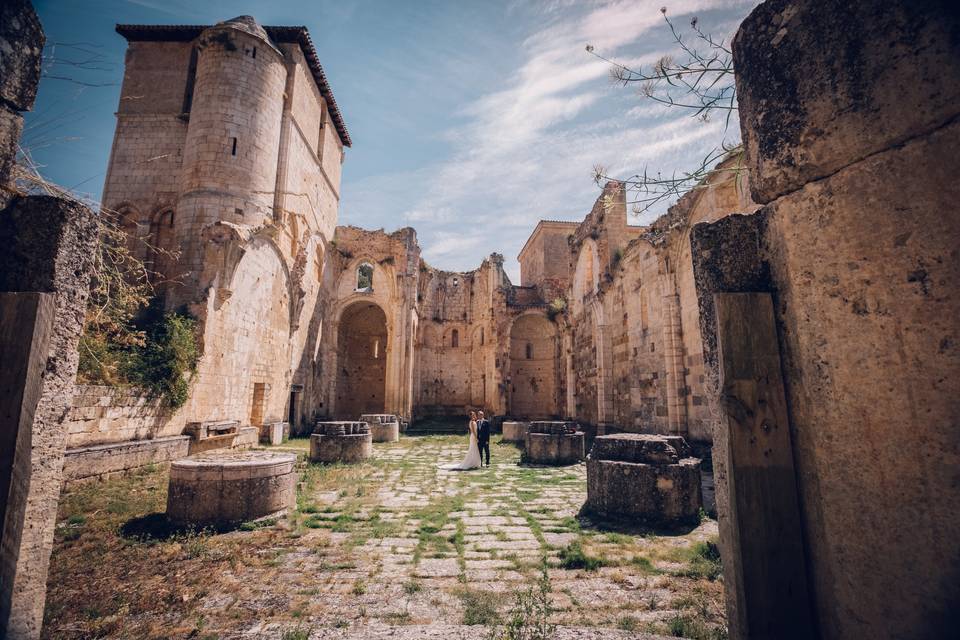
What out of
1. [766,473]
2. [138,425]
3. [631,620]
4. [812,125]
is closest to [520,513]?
[631,620]

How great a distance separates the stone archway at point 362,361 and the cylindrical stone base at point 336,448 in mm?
14279

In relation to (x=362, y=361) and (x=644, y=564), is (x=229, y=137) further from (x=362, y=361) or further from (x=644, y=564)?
(x=644, y=564)

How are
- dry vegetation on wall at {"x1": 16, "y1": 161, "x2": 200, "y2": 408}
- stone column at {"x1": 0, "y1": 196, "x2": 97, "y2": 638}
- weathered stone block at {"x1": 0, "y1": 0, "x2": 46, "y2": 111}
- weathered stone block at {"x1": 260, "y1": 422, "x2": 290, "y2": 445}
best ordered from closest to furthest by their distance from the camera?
1. stone column at {"x1": 0, "y1": 196, "x2": 97, "y2": 638}
2. weathered stone block at {"x1": 0, "y1": 0, "x2": 46, "y2": 111}
3. dry vegetation on wall at {"x1": 16, "y1": 161, "x2": 200, "y2": 408}
4. weathered stone block at {"x1": 260, "y1": 422, "x2": 290, "y2": 445}

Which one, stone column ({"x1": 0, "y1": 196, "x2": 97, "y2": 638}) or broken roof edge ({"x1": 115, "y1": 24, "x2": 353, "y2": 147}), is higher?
broken roof edge ({"x1": 115, "y1": 24, "x2": 353, "y2": 147})

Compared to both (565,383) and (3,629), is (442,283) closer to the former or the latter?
(565,383)

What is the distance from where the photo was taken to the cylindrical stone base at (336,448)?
10.1m

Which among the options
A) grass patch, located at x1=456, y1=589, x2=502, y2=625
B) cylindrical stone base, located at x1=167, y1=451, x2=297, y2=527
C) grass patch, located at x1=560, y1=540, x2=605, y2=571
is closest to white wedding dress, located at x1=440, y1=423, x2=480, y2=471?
cylindrical stone base, located at x1=167, y1=451, x2=297, y2=527

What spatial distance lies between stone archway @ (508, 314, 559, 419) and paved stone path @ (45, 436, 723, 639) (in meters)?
18.8

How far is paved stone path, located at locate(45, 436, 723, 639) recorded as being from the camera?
3.01 m

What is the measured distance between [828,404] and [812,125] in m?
1.19

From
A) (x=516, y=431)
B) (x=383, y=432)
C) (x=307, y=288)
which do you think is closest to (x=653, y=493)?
(x=516, y=431)

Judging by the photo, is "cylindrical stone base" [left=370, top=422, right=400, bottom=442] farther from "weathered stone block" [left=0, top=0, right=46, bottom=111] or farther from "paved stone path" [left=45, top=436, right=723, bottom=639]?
"weathered stone block" [left=0, top=0, right=46, bottom=111]

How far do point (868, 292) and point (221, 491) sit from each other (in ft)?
20.7

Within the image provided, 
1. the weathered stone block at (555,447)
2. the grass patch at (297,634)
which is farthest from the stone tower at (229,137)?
the grass patch at (297,634)
